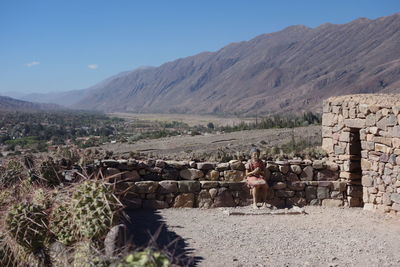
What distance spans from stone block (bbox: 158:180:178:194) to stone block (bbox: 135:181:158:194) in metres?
0.10

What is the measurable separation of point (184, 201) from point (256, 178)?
1.51 meters

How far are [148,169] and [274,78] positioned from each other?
94.2m

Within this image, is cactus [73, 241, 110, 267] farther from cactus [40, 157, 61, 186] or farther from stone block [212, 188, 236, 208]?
stone block [212, 188, 236, 208]

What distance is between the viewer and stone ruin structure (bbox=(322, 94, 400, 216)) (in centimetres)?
847

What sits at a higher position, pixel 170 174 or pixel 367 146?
pixel 367 146

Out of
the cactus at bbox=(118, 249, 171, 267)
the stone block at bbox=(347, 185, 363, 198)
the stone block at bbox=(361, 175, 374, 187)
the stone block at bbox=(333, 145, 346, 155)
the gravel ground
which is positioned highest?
the stone block at bbox=(333, 145, 346, 155)

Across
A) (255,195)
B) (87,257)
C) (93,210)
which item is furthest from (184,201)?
(87,257)

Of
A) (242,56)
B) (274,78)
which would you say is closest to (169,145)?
(274,78)

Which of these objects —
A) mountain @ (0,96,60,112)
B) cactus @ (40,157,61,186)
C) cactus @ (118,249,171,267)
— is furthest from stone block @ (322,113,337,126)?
mountain @ (0,96,60,112)

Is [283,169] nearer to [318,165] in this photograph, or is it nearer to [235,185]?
[318,165]

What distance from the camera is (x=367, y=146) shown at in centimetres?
911

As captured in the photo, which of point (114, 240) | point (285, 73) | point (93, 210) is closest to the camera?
point (114, 240)

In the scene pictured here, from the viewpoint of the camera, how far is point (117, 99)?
18225 centimetres

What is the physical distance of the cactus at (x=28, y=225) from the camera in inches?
190
